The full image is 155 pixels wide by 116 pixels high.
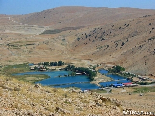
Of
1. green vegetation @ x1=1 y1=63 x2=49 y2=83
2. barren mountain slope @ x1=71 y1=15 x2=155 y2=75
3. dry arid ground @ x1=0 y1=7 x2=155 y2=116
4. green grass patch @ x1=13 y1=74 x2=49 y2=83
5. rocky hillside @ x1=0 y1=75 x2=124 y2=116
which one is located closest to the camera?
rocky hillside @ x1=0 y1=75 x2=124 y2=116

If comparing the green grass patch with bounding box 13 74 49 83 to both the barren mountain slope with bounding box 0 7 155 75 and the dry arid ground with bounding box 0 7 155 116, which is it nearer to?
the dry arid ground with bounding box 0 7 155 116

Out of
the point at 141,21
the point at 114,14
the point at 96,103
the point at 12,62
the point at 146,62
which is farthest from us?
the point at 114,14

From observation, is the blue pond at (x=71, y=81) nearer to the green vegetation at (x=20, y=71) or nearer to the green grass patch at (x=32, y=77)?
the green grass patch at (x=32, y=77)

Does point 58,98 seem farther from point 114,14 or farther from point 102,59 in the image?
point 114,14

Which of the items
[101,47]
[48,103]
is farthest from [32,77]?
[48,103]

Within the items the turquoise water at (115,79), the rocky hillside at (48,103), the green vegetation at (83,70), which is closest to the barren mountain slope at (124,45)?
the turquoise water at (115,79)

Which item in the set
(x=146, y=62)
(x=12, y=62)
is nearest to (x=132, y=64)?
(x=146, y=62)

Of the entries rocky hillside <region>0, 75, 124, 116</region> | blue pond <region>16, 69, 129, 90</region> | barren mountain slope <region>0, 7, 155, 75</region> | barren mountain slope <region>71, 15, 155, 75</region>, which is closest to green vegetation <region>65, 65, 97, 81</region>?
blue pond <region>16, 69, 129, 90</region>

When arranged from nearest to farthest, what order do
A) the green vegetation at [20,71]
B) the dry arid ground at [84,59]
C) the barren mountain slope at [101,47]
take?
1. the dry arid ground at [84,59]
2. the green vegetation at [20,71]
3. the barren mountain slope at [101,47]
